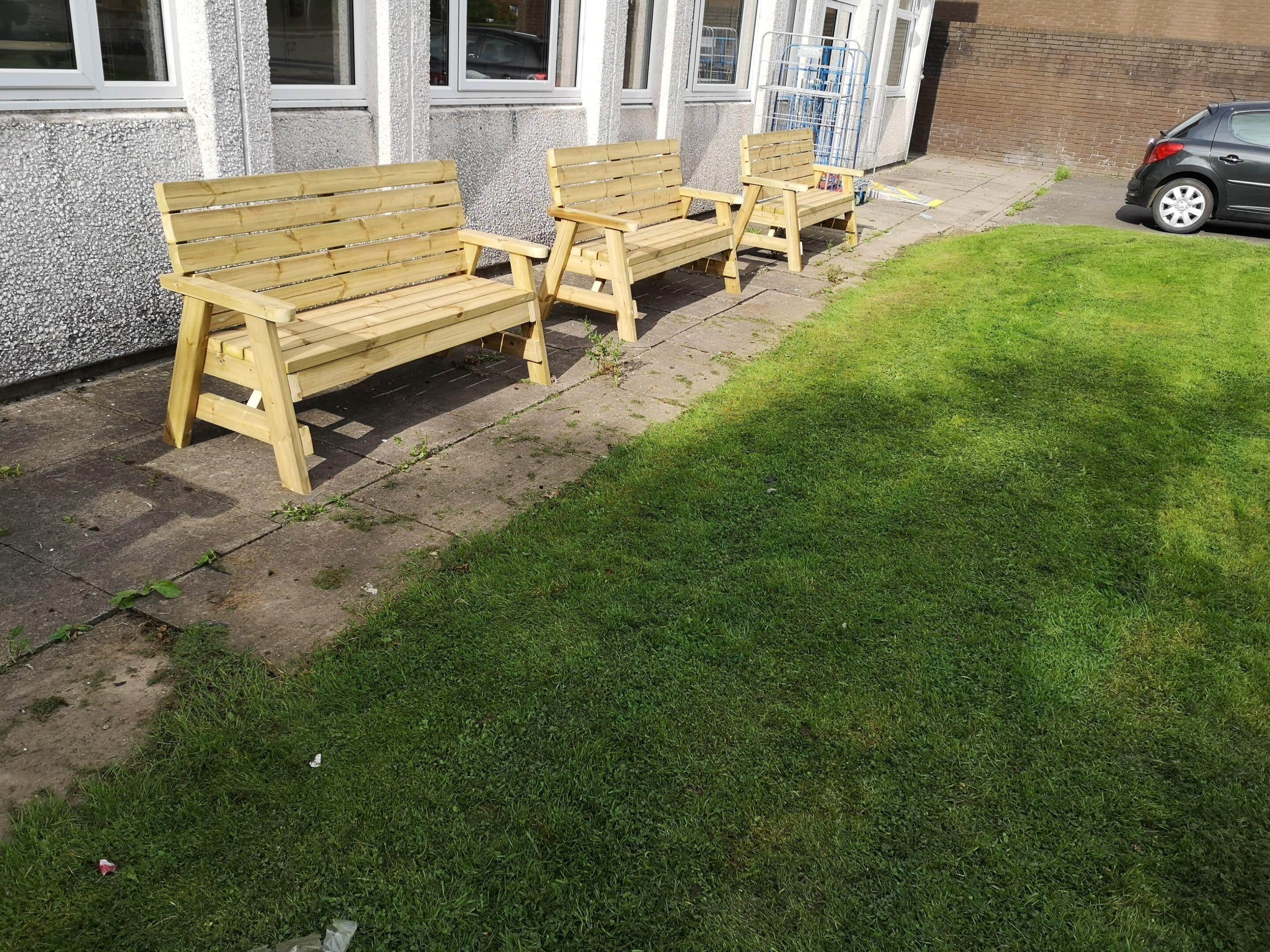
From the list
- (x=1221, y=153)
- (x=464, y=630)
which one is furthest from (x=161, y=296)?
(x=1221, y=153)

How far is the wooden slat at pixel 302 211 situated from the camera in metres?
4.07

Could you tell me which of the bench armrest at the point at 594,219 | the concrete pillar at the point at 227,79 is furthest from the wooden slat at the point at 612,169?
the concrete pillar at the point at 227,79

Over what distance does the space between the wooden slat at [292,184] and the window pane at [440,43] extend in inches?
81.9

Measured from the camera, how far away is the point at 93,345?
5102mm

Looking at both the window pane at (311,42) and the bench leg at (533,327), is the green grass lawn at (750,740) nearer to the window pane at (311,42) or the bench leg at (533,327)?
the bench leg at (533,327)

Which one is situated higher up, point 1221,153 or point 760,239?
point 1221,153

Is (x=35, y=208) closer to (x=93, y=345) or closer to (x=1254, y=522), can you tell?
(x=93, y=345)

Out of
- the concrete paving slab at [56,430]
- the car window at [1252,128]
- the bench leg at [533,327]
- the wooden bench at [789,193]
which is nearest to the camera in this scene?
the concrete paving slab at [56,430]

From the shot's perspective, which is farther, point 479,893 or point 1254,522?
point 1254,522

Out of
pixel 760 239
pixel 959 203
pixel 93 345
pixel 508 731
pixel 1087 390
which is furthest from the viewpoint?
pixel 959 203

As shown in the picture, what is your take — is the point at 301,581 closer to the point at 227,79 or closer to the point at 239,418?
the point at 239,418

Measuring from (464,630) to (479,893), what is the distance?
105 cm

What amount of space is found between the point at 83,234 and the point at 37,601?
233cm

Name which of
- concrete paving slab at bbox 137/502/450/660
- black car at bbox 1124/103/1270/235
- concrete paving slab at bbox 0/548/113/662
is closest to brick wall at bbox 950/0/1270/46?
black car at bbox 1124/103/1270/235
